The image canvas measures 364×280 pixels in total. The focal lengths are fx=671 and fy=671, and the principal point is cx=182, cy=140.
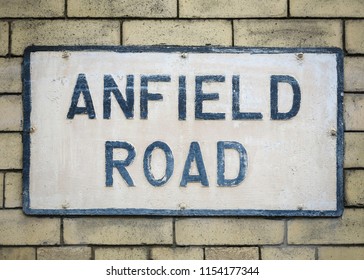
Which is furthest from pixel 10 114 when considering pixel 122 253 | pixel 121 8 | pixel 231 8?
pixel 231 8

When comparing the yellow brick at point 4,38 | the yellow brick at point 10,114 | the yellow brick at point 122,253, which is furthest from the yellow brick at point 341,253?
the yellow brick at point 4,38

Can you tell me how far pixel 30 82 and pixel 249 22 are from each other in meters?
0.96

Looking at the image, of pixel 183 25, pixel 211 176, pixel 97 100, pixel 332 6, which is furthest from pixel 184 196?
pixel 332 6

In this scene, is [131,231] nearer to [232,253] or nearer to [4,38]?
[232,253]

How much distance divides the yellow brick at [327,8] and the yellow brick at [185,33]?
300mm

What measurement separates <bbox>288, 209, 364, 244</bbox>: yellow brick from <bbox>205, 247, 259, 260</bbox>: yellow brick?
0.16m

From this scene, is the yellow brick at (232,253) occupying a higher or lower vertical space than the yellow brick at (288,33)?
lower

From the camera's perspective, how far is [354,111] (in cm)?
280

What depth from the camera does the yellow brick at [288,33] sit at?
282cm

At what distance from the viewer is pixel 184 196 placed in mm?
2793

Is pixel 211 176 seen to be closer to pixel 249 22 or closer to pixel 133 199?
pixel 133 199

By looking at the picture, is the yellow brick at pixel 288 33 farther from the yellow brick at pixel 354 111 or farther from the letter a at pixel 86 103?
the letter a at pixel 86 103

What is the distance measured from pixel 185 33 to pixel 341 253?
113 centimetres

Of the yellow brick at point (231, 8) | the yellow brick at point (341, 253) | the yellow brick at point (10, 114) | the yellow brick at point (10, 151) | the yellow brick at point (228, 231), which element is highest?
the yellow brick at point (231, 8)
